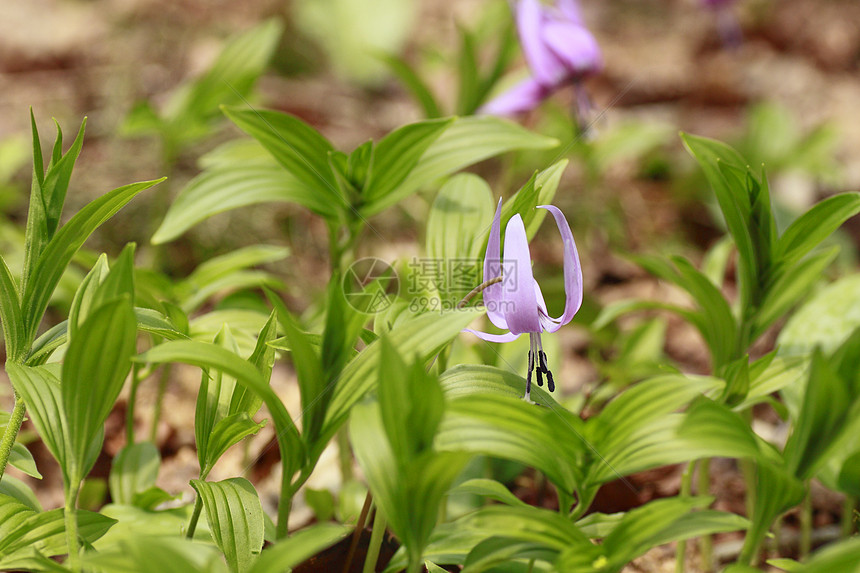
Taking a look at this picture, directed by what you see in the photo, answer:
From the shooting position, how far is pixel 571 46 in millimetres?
2400

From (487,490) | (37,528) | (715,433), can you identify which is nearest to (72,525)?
(37,528)

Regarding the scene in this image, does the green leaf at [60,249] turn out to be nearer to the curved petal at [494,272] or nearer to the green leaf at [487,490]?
the curved petal at [494,272]

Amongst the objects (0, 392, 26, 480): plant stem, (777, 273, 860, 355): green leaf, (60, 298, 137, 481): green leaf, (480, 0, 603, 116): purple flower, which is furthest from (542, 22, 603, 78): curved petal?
(0, 392, 26, 480): plant stem

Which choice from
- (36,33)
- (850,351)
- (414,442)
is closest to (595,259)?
(850,351)

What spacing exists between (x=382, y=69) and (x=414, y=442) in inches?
168

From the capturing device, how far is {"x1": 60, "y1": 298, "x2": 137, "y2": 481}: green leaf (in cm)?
107

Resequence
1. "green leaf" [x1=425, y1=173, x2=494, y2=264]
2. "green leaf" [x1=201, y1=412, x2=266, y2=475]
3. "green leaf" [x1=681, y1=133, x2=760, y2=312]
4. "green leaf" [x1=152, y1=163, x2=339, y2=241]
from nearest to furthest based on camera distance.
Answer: "green leaf" [x1=201, y1=412, x2=266, y2=475]
"green leaf" [x1=681, y1=133, x2=760, y2=312]
"green leaf" [x1=425, y1=173, x2=494, y2=264]
"green leaf" [x1=152, y1=163, x2=339, y2=241]

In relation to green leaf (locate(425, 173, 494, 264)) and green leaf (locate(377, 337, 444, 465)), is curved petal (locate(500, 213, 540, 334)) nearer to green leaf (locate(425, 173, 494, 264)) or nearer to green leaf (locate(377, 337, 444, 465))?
green leaf (locate(377, 337, 444, 465))

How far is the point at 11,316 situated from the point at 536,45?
1878 millimetres

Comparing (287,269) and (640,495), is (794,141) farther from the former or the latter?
(287,269)

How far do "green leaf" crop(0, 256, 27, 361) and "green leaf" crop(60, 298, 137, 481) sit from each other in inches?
10.7

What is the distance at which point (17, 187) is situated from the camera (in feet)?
10.4

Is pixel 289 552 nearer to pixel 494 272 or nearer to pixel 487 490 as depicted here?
pixel 487 490

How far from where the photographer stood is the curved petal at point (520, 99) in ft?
8.15
